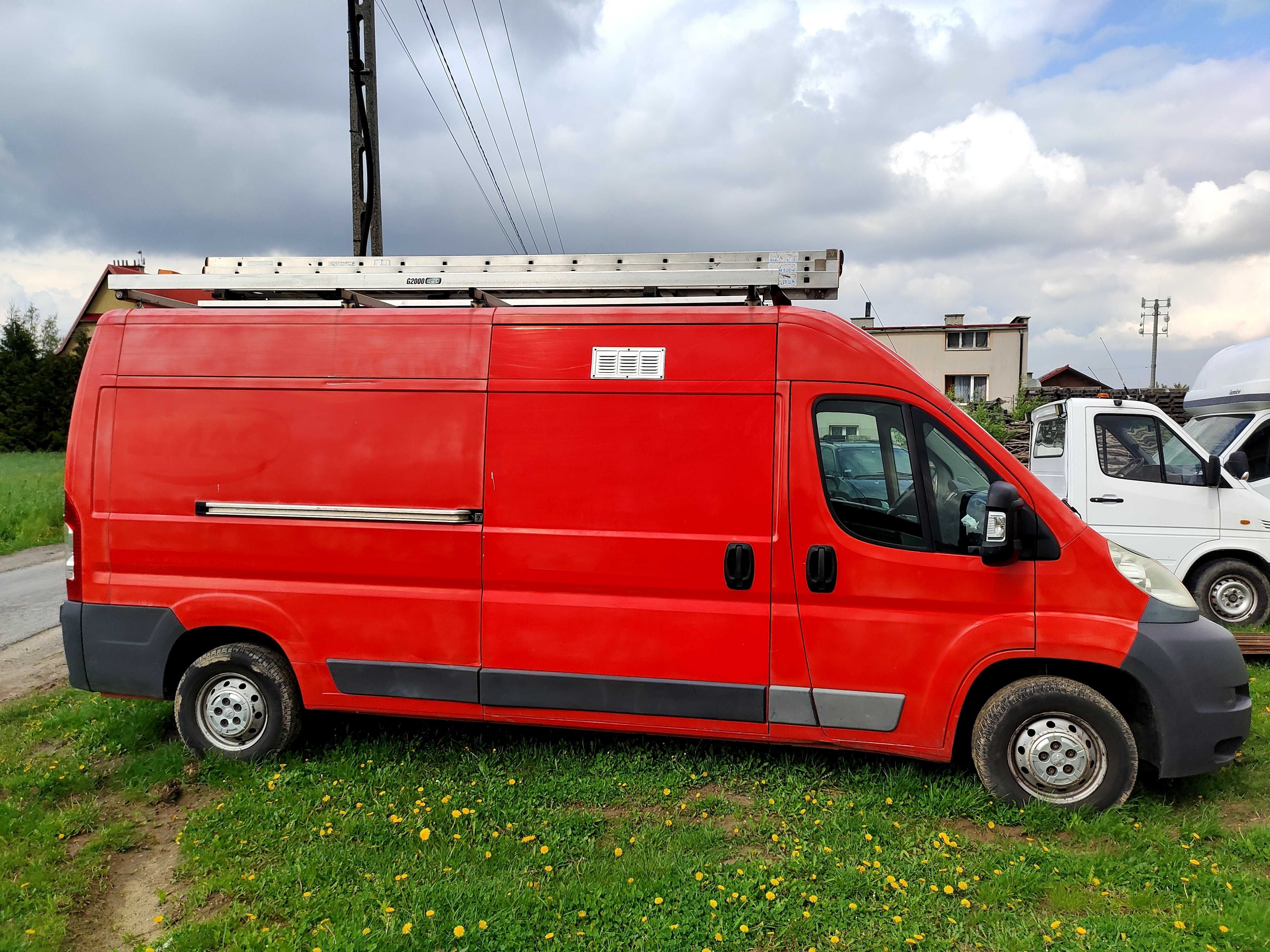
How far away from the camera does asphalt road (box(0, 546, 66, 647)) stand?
27.6 feet

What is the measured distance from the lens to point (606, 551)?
414cm

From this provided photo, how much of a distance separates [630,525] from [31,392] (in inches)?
1597

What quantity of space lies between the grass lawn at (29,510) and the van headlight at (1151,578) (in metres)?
12.6

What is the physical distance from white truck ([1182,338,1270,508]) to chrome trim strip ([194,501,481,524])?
7296 mm

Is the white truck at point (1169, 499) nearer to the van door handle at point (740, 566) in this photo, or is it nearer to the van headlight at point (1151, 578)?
the van headlight at point (1151, 578)

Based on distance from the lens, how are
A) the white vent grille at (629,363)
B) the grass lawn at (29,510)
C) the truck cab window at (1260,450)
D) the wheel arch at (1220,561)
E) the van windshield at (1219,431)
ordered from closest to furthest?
the white vent grille at (629,363) < the wheel arch at (1220,561) < the truck cab window at (1260,450) < the van windshield at (1219,431) < the grass lawn at (29,510)

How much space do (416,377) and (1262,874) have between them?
15.0 feet

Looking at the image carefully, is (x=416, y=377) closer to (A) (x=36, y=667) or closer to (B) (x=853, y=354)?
(B) (x=853, y=354)

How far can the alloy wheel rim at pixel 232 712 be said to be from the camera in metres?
4.60

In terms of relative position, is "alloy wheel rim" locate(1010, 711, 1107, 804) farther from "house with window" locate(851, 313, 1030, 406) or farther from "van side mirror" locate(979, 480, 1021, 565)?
"house with window" locate(851, 313, 1030, 406)

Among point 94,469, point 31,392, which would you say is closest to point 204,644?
point 94,469

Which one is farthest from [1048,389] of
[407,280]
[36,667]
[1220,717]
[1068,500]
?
[36,667]

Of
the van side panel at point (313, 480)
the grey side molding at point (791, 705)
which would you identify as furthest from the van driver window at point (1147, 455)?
the van side panel at point (313, 480)

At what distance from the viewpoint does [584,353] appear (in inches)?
168
